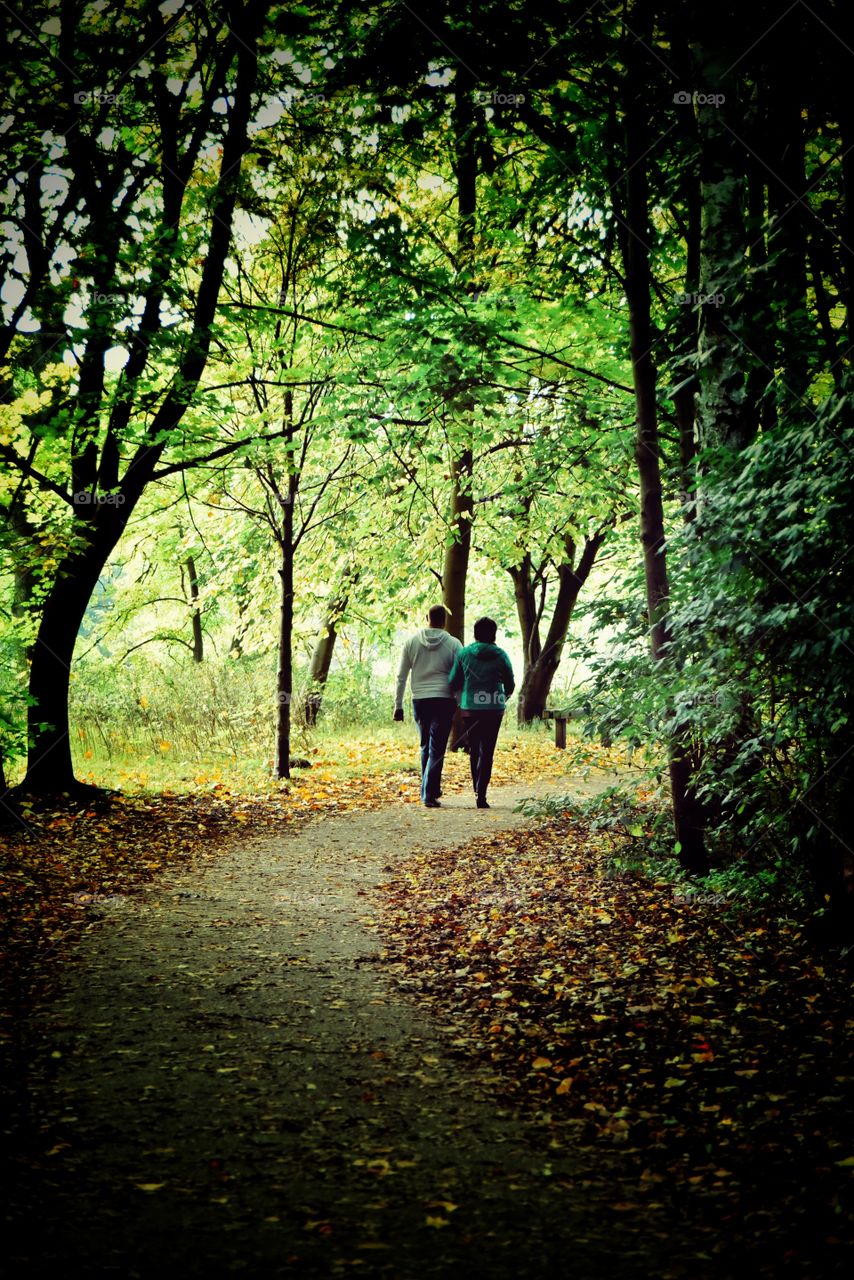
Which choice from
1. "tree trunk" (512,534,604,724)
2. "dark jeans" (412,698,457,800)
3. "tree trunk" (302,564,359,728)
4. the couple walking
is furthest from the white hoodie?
"tree trunk" (512,534,604,724)

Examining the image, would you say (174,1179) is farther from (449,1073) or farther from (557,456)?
(557,456)

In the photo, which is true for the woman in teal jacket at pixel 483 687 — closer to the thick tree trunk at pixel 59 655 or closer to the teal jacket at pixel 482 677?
the teal jacket at pixel 482 677

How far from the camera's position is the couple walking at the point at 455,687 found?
11.2m

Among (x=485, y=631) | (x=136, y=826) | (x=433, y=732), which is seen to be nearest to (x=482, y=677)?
(x=485, y=631)

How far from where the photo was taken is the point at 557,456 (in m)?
11.8

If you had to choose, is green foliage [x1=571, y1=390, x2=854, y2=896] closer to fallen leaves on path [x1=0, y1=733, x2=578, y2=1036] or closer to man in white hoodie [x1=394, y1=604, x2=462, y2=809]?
fallen leaves on path [x1=0, y1=733, x2=578, y2=1036]

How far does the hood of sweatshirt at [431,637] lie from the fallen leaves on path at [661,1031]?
13.9 feet

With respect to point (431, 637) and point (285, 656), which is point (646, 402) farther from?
point (285, 656)

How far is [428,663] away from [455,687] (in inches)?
17.0

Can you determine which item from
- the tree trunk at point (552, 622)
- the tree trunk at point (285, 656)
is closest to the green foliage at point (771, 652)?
the tree trunk at point (285, 656)

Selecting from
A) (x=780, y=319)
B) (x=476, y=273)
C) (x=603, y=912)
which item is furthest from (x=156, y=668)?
(x=780, y=319)

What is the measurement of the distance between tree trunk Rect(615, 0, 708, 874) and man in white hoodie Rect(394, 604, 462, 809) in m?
4.56
